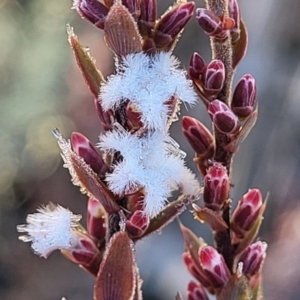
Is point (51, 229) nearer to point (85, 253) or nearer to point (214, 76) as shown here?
point (85, 253)

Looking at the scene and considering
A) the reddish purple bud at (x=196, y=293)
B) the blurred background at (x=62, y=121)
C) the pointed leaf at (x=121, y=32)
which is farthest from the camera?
the blurred background at (x=62, y=121)

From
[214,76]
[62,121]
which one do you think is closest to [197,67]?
[214,76]

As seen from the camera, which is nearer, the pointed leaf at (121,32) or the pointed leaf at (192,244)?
the pointed leaf at (121,32)

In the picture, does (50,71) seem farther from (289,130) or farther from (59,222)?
(59,222)

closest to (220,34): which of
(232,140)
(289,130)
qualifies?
(232,140)

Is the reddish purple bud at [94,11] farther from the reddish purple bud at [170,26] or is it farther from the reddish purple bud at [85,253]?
the reddish purple bud at [85,253]

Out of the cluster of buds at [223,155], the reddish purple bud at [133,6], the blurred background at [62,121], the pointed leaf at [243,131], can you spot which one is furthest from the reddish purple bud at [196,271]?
the blurred background at [62,121]

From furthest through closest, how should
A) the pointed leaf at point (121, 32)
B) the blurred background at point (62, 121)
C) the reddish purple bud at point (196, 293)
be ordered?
the blurred background at point (62, 121), the reddish purple bud at point (196, 293), the pointed leaf at point (121, 32)

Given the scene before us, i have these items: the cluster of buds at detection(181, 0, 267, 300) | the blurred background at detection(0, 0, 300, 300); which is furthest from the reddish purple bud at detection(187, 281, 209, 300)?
the blurred background at detection(0, 0, 300, 300)
